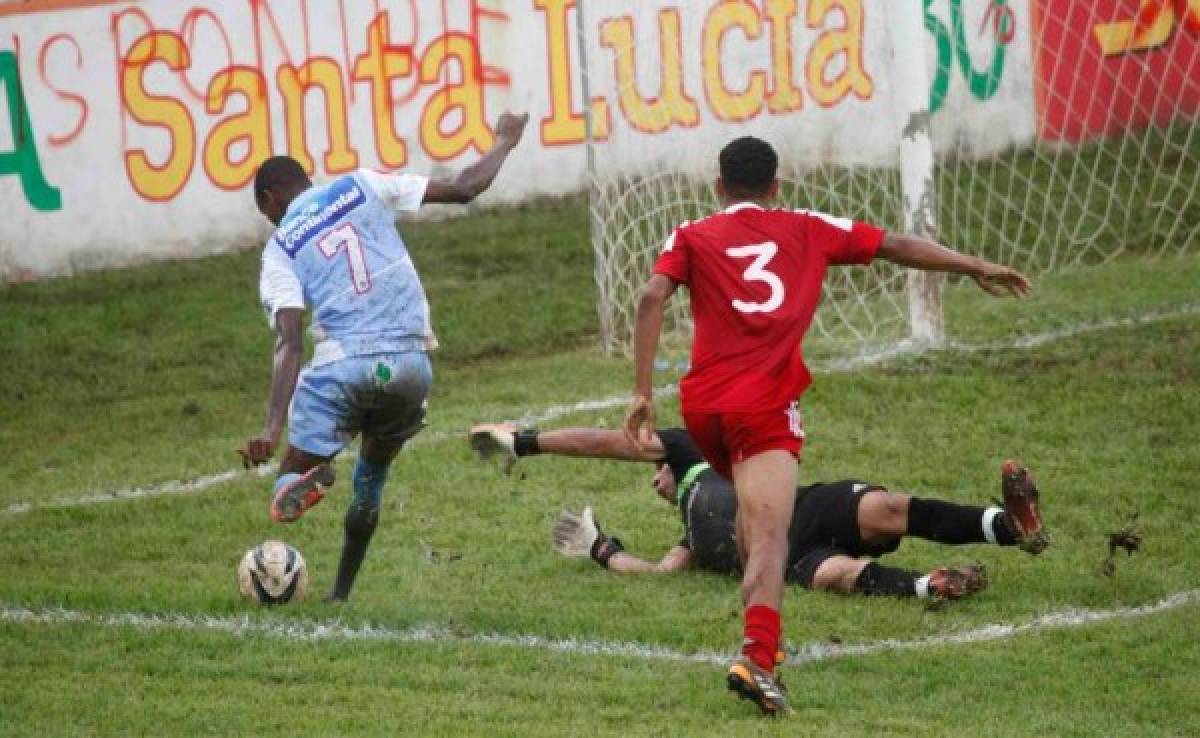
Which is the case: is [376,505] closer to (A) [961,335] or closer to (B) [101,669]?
(B) [101,669]

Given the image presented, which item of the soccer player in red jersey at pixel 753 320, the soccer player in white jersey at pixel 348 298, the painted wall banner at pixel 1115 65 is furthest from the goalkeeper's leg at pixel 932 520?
the painted wall banner at pixel 1115 65

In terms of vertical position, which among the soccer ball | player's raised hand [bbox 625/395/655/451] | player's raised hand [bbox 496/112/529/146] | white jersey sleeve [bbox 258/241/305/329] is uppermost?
player's raised hand [bbox 496/112/529/146]

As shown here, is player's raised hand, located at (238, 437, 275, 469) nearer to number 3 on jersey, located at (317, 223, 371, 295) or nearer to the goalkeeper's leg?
number 3 on jersey, located at (317, 223, 371, 295)

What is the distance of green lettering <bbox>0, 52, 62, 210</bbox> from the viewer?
57.7ft

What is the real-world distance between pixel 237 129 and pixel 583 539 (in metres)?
8.63

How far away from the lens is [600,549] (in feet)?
33.2

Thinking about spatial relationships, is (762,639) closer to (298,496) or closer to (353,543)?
(298,496)

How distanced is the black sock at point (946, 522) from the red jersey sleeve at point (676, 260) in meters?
1.67

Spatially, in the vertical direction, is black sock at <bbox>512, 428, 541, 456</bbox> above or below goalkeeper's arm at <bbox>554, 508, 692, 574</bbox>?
above

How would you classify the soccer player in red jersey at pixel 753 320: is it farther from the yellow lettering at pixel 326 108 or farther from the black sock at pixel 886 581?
the yellow lettering at pixel 326 108

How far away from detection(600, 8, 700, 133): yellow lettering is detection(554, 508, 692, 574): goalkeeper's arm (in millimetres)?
4806

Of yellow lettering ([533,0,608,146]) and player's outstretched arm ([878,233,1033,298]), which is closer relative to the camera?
player's outstretched arm ([878,233,1033,298])

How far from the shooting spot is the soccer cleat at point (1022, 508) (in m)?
8.71

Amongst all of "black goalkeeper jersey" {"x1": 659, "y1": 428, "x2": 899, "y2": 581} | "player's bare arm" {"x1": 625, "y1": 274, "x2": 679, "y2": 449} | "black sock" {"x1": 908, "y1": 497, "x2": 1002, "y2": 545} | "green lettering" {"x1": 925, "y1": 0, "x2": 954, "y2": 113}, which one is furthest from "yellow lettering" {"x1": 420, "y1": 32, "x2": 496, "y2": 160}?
"player's bare arm" {"x1": 625, "y1": 274, "x2": 679, "y2": 449}
